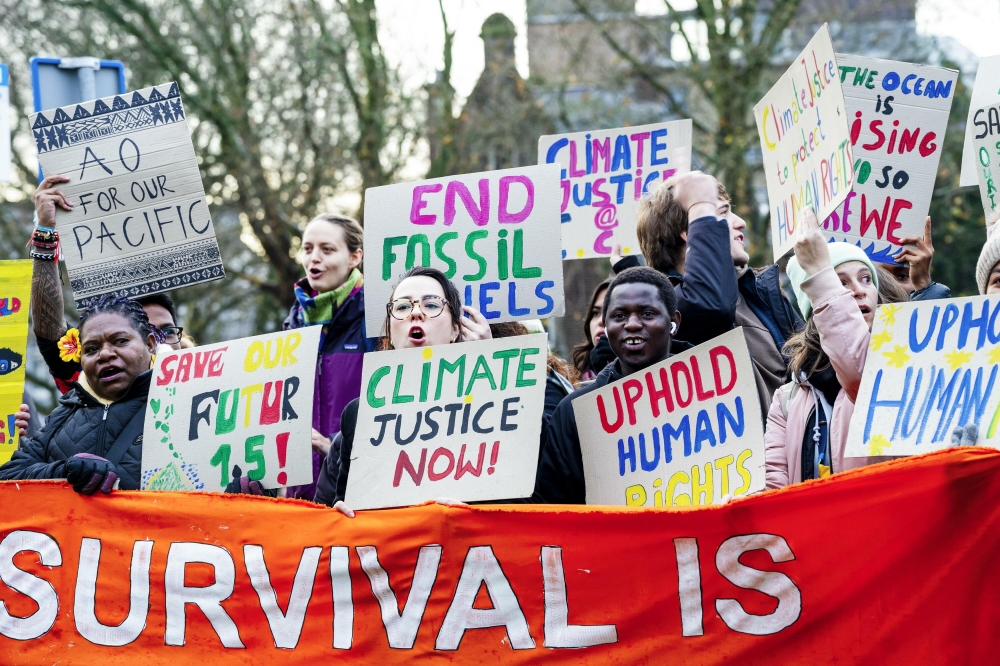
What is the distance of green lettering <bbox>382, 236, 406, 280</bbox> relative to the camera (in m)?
4.66

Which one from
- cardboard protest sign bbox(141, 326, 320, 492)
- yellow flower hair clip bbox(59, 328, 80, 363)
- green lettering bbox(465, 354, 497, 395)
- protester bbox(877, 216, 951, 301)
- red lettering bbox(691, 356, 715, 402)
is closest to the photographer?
red lettering bbox(691, 356, 715, 402)

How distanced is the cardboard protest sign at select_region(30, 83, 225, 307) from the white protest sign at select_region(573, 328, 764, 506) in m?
2.18

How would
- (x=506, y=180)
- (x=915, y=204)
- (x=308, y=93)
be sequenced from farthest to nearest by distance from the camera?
1. (x=308, y=93)
2. (x=915, y=204)
3. (x=506, y=180)

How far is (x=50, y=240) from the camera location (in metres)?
5.25

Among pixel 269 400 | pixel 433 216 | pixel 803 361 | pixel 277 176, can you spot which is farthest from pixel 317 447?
pixel 277 176

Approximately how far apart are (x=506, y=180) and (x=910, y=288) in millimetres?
1914

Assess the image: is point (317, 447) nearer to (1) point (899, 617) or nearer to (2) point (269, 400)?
(2) point (269, 400)

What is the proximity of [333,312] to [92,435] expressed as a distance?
1.24 meters

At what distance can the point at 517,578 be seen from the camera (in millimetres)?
3539

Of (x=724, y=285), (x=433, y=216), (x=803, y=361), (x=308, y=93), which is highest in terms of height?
(x=308, y=93)

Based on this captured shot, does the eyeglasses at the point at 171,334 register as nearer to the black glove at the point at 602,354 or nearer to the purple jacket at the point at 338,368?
the purple jacket at the point at 338,368

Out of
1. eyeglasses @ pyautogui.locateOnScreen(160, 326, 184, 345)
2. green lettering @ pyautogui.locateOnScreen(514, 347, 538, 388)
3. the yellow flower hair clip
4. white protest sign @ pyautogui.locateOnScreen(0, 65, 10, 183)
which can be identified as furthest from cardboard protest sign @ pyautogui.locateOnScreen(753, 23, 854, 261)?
white protest sign @ pyautogui.locateOnScreen(0, 65, 10, 183)

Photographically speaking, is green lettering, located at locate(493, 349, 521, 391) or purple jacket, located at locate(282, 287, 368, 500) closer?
green lettering, located at locate(493, 349, 521, 391)

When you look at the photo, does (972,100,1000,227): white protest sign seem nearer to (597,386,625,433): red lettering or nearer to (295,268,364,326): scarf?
(597,386,625,433): red lettering
